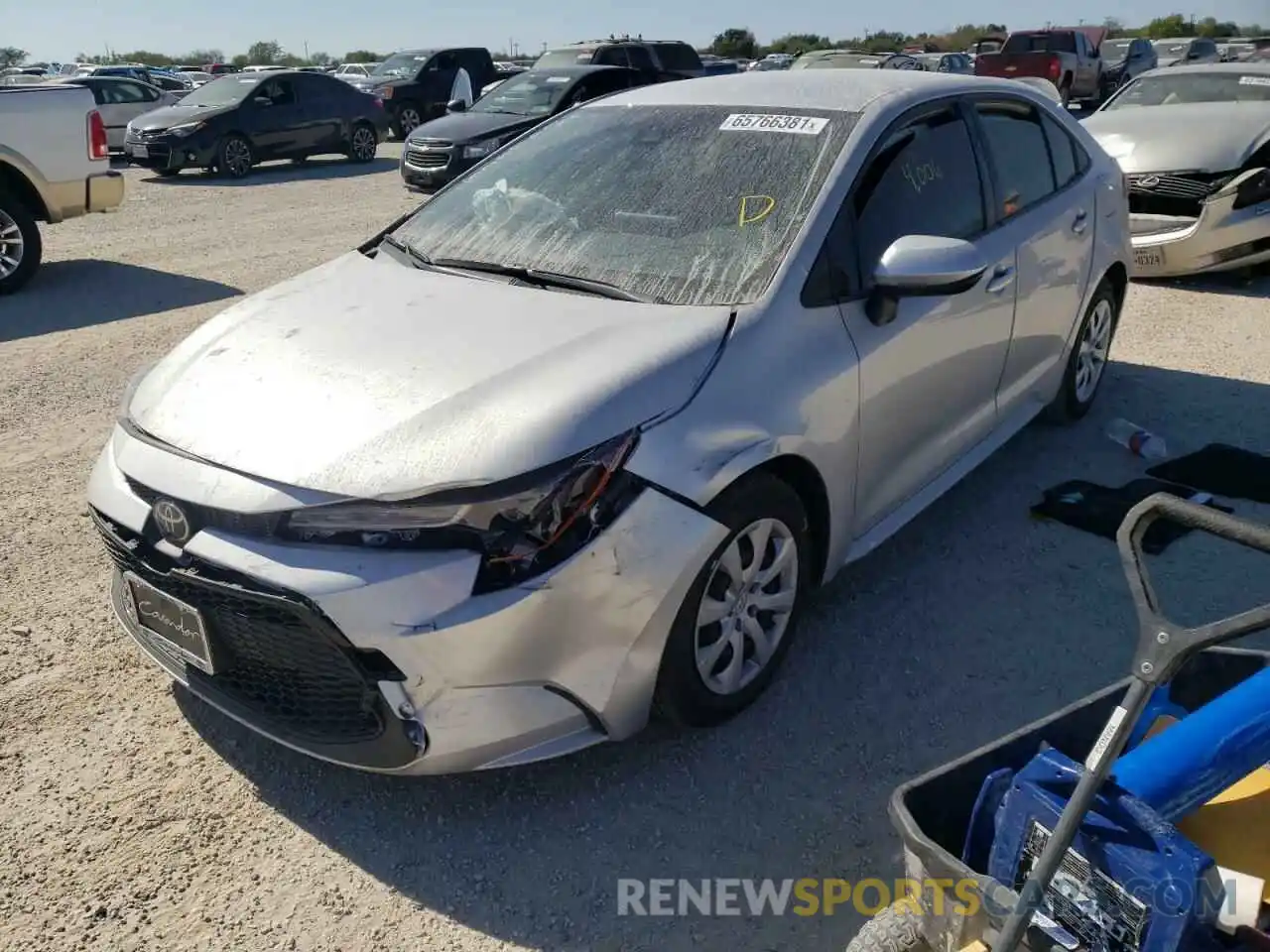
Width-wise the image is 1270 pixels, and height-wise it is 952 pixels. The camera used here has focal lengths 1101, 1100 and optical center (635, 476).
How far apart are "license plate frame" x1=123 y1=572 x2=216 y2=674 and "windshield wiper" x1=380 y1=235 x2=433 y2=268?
140 cm

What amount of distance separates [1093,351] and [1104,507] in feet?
3.65

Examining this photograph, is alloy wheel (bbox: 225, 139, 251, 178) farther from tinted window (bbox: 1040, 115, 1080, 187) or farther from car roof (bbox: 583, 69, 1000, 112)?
tinted window (bbox: 1040, 115, 1080, 187)

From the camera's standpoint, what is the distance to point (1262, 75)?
30.6 ft

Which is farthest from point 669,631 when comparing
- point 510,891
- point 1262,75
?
point 1262,75

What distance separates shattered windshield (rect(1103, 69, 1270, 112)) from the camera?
922 cm

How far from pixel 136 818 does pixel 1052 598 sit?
2902 millimetres

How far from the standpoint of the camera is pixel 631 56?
653 inches

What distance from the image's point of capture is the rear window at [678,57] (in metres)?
17.5

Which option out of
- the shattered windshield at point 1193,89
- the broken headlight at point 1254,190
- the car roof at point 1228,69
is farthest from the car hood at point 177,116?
the broken headlight at point 1254,190

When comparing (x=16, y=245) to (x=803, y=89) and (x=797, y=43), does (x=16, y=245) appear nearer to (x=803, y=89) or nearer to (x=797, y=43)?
(x=803, y=89)

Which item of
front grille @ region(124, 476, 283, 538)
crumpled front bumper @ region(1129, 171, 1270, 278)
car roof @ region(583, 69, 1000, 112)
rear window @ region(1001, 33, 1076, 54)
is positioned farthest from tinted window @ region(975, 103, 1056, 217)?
rear window @ region(1001, 33, 1076, 54)

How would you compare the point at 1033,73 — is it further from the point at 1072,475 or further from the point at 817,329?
the point at 817,329

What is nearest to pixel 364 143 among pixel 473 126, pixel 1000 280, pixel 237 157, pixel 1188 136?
pixel 237 157

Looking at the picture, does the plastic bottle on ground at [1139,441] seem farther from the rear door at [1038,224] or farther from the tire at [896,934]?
the tire at [896,934]
